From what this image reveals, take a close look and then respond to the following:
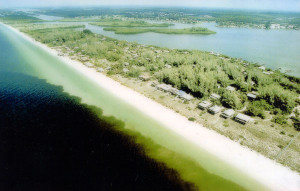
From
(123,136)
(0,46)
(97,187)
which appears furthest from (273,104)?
(0,46)

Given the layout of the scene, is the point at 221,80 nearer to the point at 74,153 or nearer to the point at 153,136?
the point at 153,136

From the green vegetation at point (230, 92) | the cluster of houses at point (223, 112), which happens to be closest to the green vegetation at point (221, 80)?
the green vegetation at point (230, 92)

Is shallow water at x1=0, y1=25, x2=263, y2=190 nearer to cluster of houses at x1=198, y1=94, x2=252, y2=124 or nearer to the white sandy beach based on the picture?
the white sandy beach

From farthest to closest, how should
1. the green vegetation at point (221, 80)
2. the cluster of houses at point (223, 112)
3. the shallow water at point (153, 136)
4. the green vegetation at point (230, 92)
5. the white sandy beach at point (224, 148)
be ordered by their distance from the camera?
the green vegetation at point (221, 80), the cluster of houses at point (223, 112), the green vegetation at point (230, 92), the shallow water at point (153, 136), the white sandy beach at point (224, 148)

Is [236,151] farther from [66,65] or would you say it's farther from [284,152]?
[66,65]

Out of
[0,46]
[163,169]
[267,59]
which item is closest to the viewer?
[163,169]

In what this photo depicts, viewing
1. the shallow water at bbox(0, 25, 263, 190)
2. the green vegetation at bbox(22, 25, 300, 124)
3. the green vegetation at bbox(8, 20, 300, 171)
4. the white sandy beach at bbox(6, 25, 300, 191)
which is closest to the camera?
the white sandy beach at bbox(6, 25, 300, 191)

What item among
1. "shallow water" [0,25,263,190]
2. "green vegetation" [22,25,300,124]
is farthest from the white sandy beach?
"green vegetation" [22,25,300,124]

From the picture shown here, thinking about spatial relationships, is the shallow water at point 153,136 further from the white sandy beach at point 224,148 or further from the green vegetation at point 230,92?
the green vegetation at point 230,92
